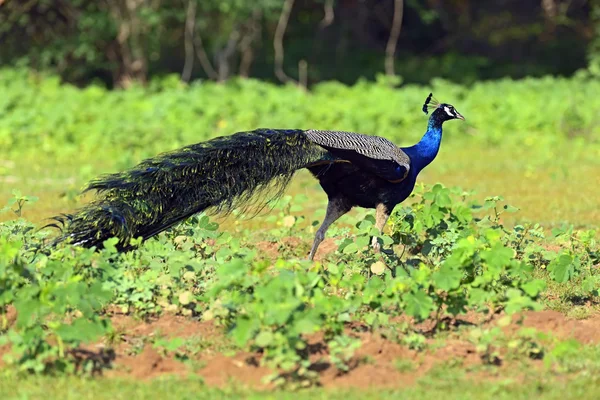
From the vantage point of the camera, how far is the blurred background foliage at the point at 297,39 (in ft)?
69.8

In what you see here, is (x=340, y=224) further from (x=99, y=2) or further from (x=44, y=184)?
(x=99, y=2)

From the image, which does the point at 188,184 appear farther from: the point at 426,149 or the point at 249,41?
the point at 249,41

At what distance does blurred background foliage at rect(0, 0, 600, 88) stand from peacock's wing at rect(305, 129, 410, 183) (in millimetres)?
11820

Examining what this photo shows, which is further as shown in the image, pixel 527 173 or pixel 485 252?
pixel 527 173

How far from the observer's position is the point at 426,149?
8.18m

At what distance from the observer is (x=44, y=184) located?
13.0 meters

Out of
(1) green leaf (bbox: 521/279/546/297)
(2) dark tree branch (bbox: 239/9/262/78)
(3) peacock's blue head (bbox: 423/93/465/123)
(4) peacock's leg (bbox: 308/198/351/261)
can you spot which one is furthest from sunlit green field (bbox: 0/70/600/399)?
(2) dark tree branch (bbox: 239/9/262/78)

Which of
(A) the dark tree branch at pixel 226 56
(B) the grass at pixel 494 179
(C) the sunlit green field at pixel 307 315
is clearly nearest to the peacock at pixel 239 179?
(C) the sunlit green field at pixel 307 315

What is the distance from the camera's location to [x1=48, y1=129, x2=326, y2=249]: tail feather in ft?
21.8

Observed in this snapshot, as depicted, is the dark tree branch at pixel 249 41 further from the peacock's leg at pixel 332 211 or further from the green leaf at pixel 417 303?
the green leaf at pixel 417 303

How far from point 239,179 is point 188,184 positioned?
360 mm

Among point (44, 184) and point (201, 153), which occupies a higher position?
point (201, 153)

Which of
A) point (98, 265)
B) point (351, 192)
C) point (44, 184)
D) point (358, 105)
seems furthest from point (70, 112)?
point (98, 265)

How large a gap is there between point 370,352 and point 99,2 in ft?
54.5
